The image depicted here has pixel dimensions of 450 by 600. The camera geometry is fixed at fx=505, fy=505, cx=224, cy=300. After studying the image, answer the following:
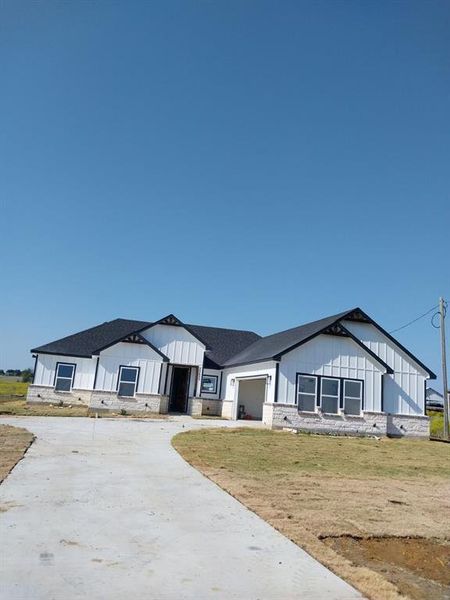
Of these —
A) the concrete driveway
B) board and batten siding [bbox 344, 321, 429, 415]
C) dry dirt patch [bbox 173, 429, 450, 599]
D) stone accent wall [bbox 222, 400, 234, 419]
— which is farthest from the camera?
stone accent wall [bbox 222, 400, 234, 419]

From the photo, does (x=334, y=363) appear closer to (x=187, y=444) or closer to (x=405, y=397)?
(x=405, y=397)

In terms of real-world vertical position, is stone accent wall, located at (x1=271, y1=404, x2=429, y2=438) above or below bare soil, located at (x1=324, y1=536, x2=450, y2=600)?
above

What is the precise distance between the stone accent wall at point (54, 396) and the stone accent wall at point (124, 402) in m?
2.62

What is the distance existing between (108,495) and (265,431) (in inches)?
545

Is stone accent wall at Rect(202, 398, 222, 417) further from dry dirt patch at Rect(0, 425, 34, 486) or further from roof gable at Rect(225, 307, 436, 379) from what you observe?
dry dirt patch at Rect(0, 425, 34, 486)

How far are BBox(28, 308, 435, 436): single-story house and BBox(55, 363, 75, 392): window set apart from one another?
2.3 inches

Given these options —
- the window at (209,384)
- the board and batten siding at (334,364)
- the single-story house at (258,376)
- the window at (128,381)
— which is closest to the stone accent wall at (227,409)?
the single-story house at (258,376)

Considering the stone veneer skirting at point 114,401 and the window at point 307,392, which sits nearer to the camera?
the window at point 307,392

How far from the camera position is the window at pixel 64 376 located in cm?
2922

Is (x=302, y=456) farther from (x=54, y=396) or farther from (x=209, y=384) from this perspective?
(x=54, y=396)

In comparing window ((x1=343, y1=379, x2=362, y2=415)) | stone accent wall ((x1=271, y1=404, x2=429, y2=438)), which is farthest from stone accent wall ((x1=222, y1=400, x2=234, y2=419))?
window ((x1=343, y1=379, x2=362, y2=415))

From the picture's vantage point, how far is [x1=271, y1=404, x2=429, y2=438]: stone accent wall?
22.5 metres

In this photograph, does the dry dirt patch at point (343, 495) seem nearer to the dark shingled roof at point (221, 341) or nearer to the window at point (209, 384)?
the window at point (209, 384)

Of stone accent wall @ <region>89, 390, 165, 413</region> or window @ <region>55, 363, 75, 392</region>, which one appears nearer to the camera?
stone accent wall @ <region>89, 390, 165, 413</region>
